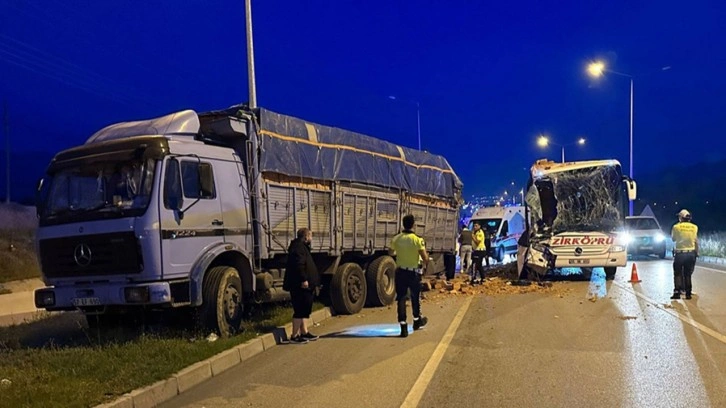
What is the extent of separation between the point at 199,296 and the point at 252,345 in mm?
960

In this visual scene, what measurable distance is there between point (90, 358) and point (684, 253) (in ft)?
34.1

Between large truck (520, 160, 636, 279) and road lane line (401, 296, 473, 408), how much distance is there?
265 inches

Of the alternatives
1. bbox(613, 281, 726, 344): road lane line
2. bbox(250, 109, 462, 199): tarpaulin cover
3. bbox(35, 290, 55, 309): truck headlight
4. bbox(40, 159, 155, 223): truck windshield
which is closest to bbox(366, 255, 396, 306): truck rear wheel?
bbox(250, 109, 462, 199): tarpaulin cover

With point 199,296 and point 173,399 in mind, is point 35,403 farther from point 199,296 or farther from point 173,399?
point 199,296

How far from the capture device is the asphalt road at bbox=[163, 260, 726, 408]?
5590mm

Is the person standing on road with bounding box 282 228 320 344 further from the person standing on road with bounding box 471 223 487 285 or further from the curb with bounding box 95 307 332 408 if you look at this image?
the person standing on road with bounding box 471 223 487 285

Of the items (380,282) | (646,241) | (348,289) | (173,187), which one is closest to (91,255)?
(173,187)

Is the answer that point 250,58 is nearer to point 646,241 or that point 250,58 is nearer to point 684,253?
point 684,253

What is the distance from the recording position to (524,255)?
15773mm

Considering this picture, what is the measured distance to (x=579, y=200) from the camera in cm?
1664

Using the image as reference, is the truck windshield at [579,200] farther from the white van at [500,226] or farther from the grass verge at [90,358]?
the grass verge at [90,358]

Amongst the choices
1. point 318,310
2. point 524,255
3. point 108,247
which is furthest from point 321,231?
point 524,255

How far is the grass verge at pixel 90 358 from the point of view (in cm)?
559

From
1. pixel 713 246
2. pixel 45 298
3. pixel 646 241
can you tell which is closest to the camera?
pixel 45 298
